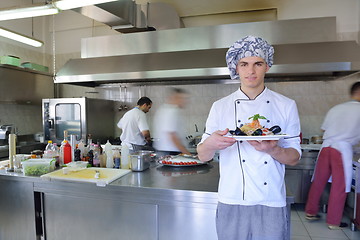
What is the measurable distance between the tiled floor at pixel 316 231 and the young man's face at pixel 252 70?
241 cm

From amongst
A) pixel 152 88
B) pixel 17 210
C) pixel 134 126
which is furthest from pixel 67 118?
pixel 17 210

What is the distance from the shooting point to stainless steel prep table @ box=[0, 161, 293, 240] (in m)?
1.71

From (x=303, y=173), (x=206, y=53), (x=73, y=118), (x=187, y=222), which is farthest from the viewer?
(x=73, y=118)

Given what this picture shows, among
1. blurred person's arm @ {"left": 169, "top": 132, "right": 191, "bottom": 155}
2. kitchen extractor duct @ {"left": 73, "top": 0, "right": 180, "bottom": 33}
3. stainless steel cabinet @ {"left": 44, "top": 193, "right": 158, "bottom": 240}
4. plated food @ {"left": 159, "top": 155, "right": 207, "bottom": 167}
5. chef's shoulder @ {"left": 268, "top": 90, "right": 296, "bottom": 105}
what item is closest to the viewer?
chef's shoulder @ {"left": 268, "top": 90, "right": 296, "bottom": 105}

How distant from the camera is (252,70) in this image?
122 centimetres

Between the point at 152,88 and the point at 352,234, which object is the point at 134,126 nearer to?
the point at 152,88

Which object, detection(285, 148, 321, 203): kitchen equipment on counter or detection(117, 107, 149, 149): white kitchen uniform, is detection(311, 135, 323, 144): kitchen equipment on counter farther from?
detection(117, 107, 149, 149): white kitchen uniform

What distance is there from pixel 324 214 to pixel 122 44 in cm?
388

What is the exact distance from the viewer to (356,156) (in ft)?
10.6

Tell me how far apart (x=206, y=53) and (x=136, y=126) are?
4.77 ft

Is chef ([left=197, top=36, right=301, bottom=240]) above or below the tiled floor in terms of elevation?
above

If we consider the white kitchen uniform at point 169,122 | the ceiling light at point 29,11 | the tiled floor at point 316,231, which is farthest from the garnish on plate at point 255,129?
the tiled floor at point 316,231

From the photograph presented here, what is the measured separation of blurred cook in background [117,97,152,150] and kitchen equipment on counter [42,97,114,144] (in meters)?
0.86

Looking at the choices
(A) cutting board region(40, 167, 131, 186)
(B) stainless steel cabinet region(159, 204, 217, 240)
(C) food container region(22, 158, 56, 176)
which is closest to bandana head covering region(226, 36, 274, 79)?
(B) stainless steel cabinet region(159, 204, 217, 240)
